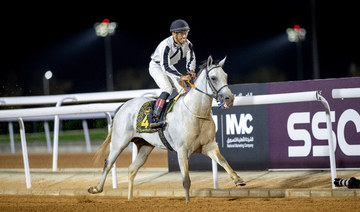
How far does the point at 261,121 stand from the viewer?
8836mm

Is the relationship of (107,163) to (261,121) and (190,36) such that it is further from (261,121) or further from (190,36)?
(190,36)

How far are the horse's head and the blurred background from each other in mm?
25836

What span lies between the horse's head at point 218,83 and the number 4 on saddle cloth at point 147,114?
78cm

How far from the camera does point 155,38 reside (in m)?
39.7

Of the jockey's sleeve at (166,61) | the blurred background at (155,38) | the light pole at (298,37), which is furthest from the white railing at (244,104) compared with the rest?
Result: the blurred background at (155,38)

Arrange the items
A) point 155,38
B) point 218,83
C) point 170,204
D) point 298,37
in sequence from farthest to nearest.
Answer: point 155,38 < point 298,37 < point 170,204 < point 218,83

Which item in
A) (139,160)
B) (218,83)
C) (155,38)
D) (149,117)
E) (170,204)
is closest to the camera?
(218,83)

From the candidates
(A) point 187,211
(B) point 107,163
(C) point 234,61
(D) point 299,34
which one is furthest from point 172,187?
(C) point 234,61

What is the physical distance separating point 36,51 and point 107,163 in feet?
103

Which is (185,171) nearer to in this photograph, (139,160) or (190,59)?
(139,160)

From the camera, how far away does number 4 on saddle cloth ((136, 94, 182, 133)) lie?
302 inches

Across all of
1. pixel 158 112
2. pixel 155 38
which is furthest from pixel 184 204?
pixel 155 38

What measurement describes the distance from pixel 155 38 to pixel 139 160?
3199cm

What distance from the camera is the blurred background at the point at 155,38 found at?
115ft
